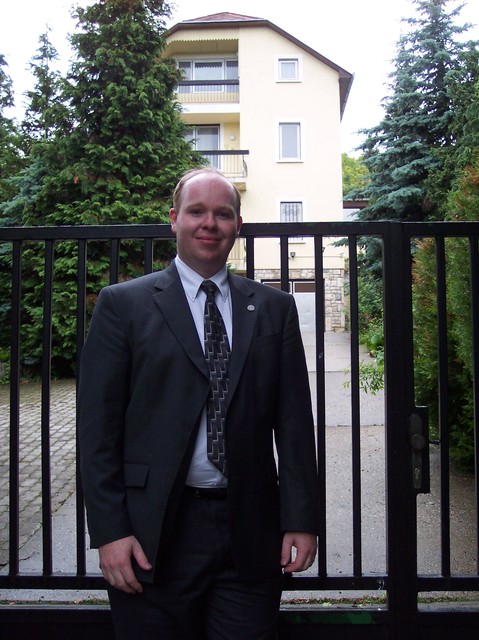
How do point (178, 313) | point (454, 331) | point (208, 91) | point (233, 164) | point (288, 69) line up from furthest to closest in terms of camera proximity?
point (208, 91)
point (288, 69)
point (233, 164)
point (454, 331)
point (178, 313)

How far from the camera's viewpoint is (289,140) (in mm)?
24312

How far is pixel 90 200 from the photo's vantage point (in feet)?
47.7

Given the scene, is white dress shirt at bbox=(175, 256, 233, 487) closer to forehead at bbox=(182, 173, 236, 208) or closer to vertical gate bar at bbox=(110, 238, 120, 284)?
forehead at bbox=(182, 173, 236, 208)

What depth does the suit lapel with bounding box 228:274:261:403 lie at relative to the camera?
1712 mm

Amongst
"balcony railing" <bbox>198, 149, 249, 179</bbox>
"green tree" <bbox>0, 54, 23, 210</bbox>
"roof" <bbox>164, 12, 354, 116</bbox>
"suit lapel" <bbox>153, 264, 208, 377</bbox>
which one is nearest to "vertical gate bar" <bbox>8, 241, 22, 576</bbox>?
"suit lapel" <bbox>153, 264, 208, 377</bbox>

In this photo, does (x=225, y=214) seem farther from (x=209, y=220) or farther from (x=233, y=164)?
(x=233, y=164)

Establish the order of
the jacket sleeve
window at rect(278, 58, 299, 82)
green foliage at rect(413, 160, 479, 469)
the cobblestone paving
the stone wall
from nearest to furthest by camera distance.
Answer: the jacket sleeve < green foliage at rect(413, 160, 479, 469) < the cobblestone paving < the stone wall < window at rect(278, 58, 299, 82)

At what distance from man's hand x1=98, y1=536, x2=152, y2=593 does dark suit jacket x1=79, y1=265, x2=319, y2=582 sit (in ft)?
0.07

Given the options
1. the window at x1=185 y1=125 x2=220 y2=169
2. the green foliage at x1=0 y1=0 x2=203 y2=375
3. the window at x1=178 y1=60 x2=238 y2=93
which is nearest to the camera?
the green foliage at x1=0 y1=0 x2=203 y2=375

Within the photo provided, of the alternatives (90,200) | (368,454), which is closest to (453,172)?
(90,200)

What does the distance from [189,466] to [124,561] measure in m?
0.33

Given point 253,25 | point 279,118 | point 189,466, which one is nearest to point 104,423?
point 189,466

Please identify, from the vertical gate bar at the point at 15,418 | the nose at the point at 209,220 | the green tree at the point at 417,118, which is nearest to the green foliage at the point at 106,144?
the green tree at the point at 417,118

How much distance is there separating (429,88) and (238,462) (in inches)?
789
